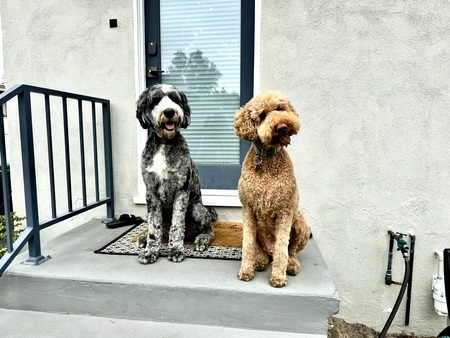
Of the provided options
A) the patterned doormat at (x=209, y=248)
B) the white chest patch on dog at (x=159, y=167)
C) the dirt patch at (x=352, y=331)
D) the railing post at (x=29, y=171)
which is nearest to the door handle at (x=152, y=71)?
the railing post at (x=29, y=171)

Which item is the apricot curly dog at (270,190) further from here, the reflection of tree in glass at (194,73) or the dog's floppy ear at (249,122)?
the reflection of tree in glass at (194,73)

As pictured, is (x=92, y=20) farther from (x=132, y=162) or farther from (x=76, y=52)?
(x=132, y=162)

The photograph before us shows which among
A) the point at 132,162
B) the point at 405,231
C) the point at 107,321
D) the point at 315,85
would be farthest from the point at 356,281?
the point at 132,162

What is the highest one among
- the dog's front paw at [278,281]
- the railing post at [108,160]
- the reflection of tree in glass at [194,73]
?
the reflection of tree in glass at [194,73]

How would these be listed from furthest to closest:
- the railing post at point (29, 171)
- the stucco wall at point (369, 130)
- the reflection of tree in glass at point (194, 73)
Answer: the reflection of tree in glass at point (194, 73) < the stucco wall at point (369, 130) < the railing post at point (29, 171)

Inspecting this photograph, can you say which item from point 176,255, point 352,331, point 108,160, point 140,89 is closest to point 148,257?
point 176,255

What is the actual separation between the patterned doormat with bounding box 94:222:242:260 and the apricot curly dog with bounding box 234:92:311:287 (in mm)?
355

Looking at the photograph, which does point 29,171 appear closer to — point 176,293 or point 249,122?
point 176,293

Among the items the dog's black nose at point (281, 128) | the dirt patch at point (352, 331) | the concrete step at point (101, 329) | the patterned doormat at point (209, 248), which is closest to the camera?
the dog's black nose at point (281, 128)

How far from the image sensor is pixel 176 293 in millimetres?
1486

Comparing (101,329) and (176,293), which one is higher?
(176,293)

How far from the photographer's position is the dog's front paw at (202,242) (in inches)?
75.2

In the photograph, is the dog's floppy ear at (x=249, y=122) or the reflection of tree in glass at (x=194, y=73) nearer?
the dog's floppy ear at (x=249, y=122)

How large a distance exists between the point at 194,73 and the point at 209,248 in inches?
65.5
